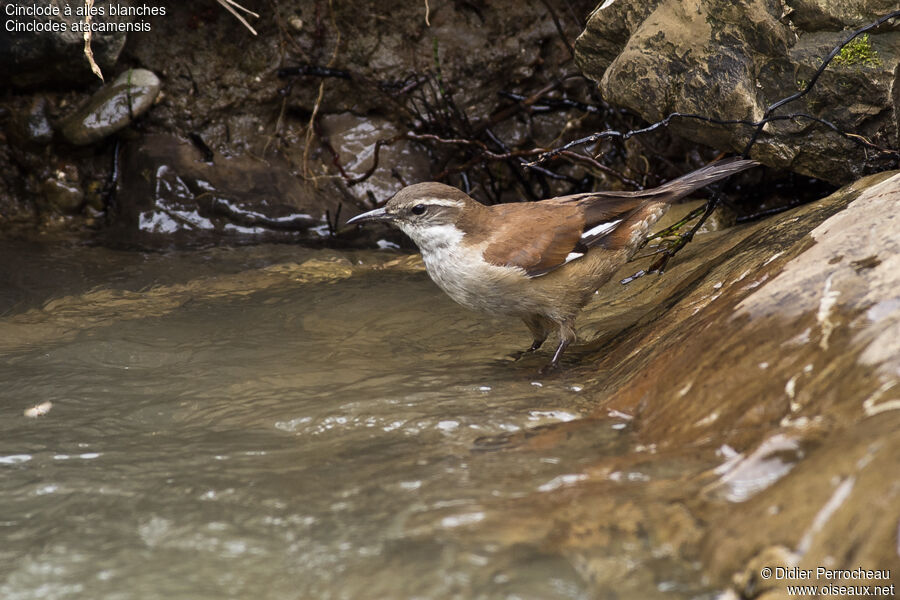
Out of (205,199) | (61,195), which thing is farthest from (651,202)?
(61,195)

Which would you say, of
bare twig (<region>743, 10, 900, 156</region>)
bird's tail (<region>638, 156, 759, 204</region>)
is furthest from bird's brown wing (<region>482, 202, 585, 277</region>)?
bare twig (<region>743, 10, 900, 156</region>)

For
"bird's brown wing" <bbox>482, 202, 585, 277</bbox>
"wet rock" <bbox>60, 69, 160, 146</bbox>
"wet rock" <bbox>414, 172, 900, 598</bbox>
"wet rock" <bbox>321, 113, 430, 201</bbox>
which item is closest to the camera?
"wet rock" <bbox>414, 172, 900, 598</bbox>

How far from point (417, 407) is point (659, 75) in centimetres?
280

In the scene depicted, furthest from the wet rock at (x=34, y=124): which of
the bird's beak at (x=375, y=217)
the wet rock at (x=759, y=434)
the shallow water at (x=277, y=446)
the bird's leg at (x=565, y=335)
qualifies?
the wet rock at (x=759, y=434)

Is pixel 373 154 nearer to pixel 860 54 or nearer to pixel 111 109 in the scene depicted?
pixel 111 109

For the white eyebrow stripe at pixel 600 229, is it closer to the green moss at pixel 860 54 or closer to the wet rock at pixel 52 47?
the green moss at pixel 860 54

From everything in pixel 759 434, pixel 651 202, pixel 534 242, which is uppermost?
pixel 651 202

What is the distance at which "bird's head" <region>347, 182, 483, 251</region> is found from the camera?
4875 mm

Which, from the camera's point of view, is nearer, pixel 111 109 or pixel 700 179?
pixel 700 179

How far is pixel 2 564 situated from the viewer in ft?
8.97

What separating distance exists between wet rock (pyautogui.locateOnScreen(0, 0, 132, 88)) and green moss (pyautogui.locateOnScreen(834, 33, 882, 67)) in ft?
19.7

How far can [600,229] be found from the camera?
4867 mm

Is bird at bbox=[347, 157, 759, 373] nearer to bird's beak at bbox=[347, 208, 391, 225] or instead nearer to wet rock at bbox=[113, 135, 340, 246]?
bird's beak at bbox=[347, 208, 391, 225]

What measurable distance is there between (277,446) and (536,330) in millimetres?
2061
